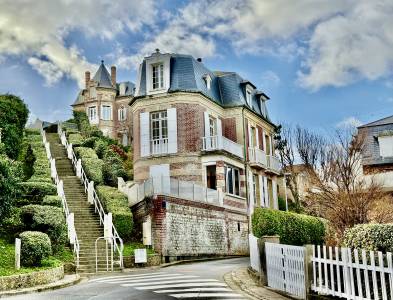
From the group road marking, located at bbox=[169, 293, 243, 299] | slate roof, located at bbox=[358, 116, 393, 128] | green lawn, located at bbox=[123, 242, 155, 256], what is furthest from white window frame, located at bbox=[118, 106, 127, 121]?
road marking, located at bbox=[169, 293, 243, 299]

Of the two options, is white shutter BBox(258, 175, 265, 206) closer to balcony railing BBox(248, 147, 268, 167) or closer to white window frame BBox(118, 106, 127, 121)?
balcony railing BBox(248, 147, 268, 167)

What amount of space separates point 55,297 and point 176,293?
2940mm

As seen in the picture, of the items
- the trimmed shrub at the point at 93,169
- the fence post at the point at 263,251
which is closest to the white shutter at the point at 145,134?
the trimmed shrub at the point at 93,169

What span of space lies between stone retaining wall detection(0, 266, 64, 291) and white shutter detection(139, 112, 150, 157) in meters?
15.4

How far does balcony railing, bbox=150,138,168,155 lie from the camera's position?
29.4m

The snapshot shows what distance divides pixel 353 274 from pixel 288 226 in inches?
532

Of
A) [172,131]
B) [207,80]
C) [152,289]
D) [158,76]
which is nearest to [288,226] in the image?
[172,131]

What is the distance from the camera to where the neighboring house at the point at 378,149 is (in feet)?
104

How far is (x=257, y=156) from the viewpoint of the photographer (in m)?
32.9

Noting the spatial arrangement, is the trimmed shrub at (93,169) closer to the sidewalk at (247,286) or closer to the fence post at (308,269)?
the sidewalk at (247,286)

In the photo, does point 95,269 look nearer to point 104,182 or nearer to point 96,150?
point 104,182

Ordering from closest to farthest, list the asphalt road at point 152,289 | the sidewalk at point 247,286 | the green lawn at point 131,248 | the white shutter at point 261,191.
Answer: the asphalt road at point 152,289
the sidewalk at point 247,286
the green lawn at point 131,248
the white shutter at point 261,191

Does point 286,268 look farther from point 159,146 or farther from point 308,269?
point 159,146

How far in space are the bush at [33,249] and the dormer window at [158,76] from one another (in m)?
16.9
